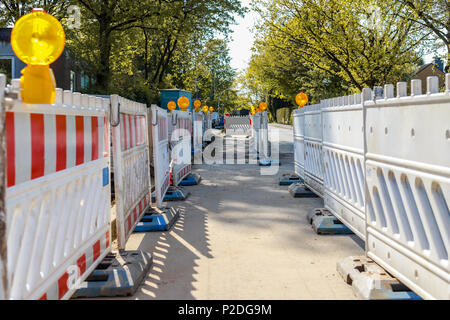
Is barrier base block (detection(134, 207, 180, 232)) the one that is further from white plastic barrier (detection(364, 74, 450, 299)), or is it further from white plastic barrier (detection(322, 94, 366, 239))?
white plastic barrier (detection(364, 74, 450, 299))

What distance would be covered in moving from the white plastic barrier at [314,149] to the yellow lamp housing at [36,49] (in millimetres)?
5637

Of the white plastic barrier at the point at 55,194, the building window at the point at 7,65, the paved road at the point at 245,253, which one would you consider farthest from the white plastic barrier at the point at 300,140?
the building window at the point at 7,65

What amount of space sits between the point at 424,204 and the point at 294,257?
2.13 metres

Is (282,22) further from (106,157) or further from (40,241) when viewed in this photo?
(40,241)

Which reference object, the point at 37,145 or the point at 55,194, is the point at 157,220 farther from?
the point at 37,145

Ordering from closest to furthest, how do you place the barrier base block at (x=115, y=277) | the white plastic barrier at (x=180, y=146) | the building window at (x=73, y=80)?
the barrier base block at (x=115, y=277)
the white plastic barrier at (x=180, y=146)
the building window at (x=73, y=80)

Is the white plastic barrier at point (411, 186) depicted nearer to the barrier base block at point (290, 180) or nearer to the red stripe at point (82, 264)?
the red stripe at point (82, 264)

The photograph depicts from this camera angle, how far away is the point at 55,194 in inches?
123

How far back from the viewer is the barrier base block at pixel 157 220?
6.75m

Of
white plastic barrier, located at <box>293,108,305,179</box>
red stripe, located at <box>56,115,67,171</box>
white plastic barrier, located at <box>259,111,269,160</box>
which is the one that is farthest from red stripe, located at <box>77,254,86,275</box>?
white plastic barrier, located at <box>259,111,269,160</box>

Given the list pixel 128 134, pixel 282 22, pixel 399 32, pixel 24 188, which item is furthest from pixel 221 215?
pixel 282 22

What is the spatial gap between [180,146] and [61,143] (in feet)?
27.8

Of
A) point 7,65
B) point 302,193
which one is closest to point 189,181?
point 302,193

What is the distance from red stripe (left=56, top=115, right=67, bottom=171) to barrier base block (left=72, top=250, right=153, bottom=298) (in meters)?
1.25
